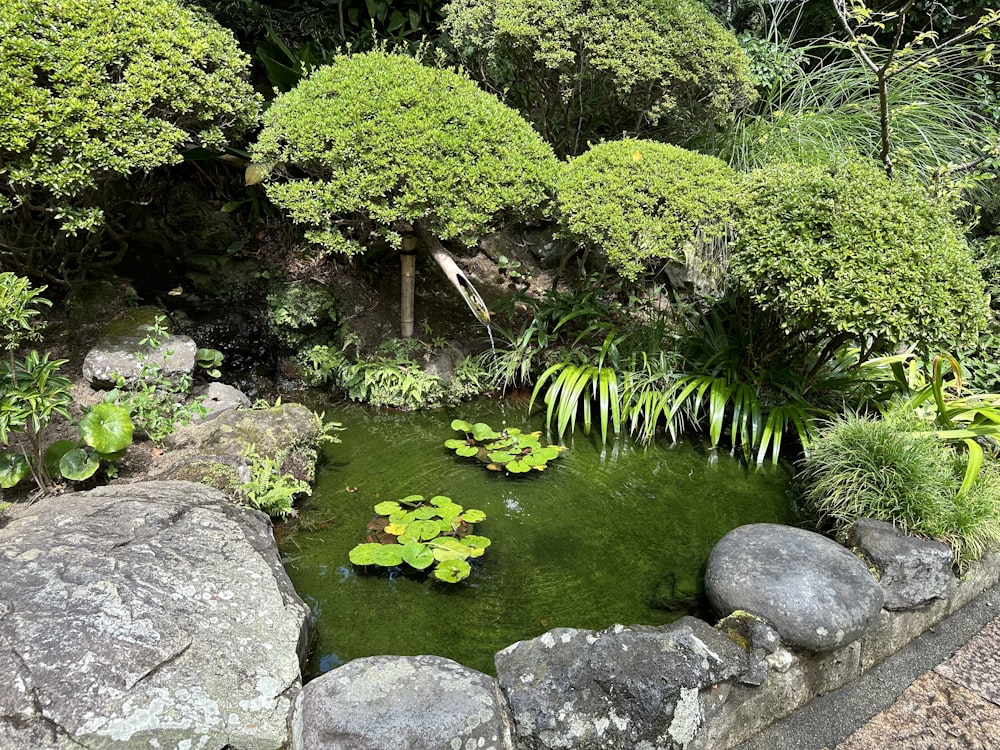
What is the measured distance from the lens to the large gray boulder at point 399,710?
2.07 m

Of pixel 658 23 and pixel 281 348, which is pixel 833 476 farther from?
pixel 281 348

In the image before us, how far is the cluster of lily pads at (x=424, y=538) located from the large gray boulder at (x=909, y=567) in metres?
1.92

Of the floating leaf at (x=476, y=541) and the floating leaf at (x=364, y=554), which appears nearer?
the floating leaf at (x=364, y=554)

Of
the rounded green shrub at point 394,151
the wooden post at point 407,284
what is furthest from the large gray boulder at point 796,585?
the wooden post at point 407,284

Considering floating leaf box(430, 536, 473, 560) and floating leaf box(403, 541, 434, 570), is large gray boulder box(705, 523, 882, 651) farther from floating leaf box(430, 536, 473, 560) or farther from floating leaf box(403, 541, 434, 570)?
floating leaf box(403, 541, 434, 570)

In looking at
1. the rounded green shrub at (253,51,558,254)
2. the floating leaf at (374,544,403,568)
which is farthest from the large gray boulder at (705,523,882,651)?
the rounded green shrub at (253,51,558,254)

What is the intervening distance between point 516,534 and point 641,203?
237 cm

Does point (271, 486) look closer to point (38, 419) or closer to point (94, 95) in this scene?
point (38, 419)

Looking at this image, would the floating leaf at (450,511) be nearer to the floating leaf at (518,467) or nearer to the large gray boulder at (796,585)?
the floating leaf at (518,467)

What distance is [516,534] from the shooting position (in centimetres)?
365

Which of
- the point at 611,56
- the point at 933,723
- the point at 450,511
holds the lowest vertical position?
the point at 933,723

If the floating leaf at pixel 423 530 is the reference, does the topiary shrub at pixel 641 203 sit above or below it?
above

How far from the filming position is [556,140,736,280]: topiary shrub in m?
4.38

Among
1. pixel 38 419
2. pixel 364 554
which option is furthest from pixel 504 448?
pixel 38 419
